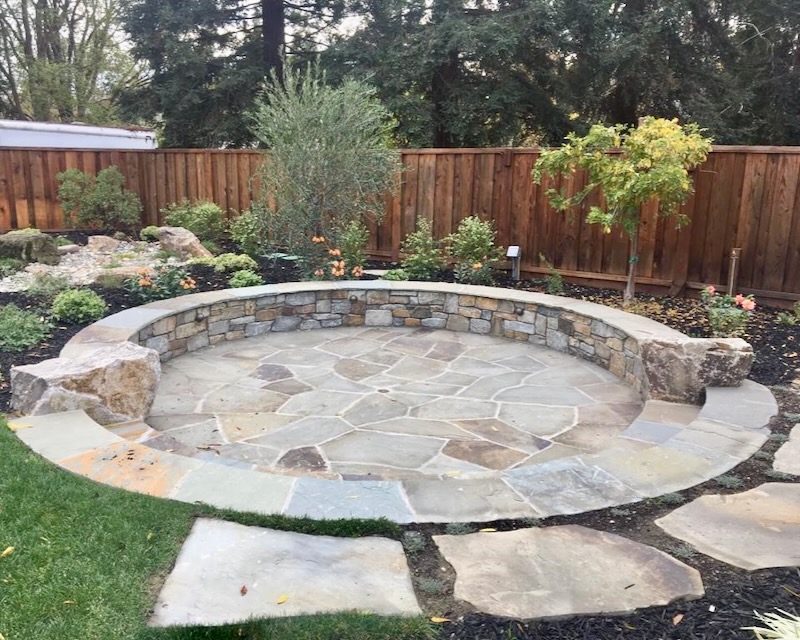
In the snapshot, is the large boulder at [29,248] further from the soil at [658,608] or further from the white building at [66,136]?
the soil at [658,608]

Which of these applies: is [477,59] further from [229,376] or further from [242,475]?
[242,475]

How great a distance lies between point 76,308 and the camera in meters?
5.86

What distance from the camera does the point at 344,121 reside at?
25.1 feet

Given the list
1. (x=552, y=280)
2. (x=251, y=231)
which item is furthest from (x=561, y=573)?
(x=251, y=231)

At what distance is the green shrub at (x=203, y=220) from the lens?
1059cm

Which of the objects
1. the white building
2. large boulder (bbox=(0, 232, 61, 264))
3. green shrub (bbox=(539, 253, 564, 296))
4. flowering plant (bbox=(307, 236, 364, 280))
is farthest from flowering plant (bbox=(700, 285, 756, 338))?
the white building

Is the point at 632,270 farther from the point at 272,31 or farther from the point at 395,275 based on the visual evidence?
the point at 272,31

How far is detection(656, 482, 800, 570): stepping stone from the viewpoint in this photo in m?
2.46

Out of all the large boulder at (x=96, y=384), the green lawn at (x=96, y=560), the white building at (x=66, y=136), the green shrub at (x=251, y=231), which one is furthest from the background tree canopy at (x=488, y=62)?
the green lawn at (x=96, y=560)

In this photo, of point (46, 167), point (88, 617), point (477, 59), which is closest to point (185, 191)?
point (46, 167)

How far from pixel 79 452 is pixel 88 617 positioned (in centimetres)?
135

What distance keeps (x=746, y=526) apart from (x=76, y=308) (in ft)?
17.5

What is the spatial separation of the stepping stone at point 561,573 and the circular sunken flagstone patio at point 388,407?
0.99 meters

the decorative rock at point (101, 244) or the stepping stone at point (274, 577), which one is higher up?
the decorative rock at point (101, 244)
